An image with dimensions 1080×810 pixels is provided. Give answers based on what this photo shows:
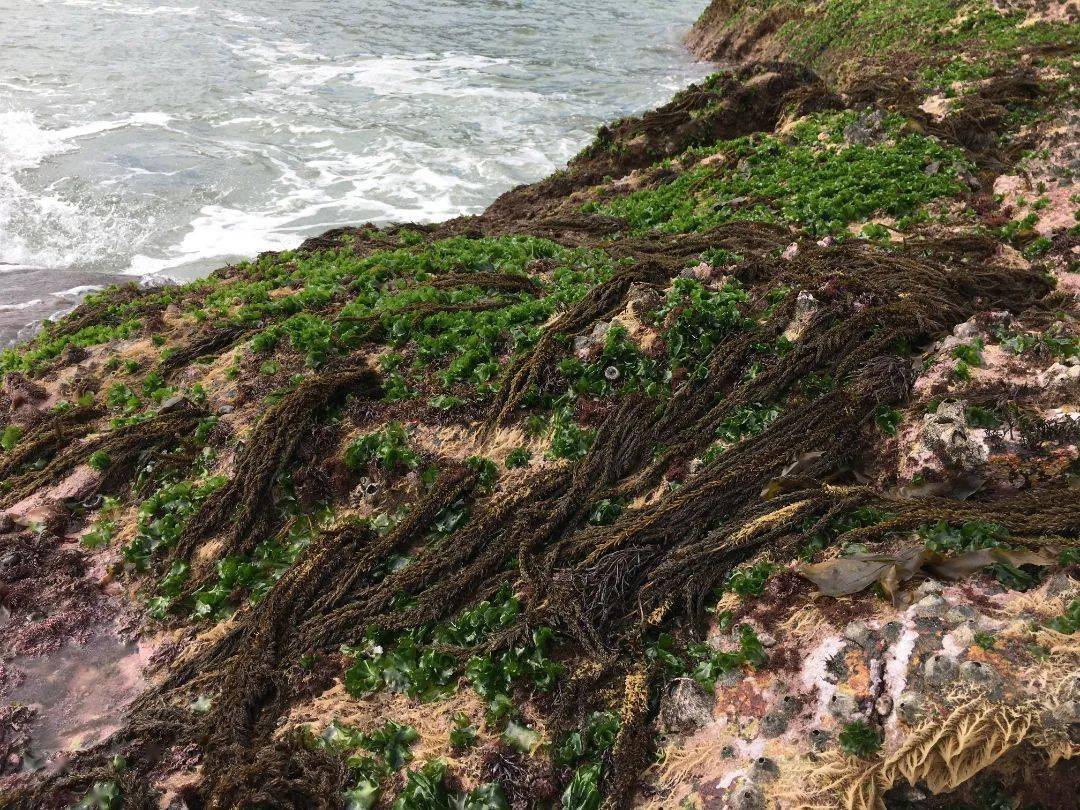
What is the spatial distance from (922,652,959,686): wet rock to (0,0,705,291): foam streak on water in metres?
12.4

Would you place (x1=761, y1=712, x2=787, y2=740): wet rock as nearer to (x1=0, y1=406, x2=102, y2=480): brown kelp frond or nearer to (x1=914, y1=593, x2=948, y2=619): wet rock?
(x1=914, y1=593, x2=948, y2=619): wet rock

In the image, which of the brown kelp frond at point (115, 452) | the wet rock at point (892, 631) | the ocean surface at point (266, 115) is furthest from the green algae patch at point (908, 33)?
the brown kelp frond at point (115, 452)

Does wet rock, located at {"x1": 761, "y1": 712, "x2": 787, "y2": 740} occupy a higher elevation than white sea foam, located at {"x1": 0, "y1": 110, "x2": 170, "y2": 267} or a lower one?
higher

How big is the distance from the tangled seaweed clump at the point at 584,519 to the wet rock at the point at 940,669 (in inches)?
0.4

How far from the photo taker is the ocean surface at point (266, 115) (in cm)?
1344

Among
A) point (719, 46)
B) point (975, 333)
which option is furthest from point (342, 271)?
point (719, 46)

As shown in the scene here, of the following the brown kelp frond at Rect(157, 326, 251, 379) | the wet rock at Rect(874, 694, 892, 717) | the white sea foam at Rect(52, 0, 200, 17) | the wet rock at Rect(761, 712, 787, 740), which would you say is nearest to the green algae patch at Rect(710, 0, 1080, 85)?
the brown kelp frond at Rect(157, 326, 251, 379)

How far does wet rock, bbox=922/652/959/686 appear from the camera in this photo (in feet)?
9.67

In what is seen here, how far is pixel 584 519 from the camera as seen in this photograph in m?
4.84

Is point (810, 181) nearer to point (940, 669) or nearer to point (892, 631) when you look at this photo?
point (892, 631)

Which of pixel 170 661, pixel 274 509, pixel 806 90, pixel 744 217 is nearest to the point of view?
pixel 170 661

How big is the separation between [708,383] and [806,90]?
969cm

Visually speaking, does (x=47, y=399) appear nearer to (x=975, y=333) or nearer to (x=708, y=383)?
(x=708, y=383)

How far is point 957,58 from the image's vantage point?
522 inches
